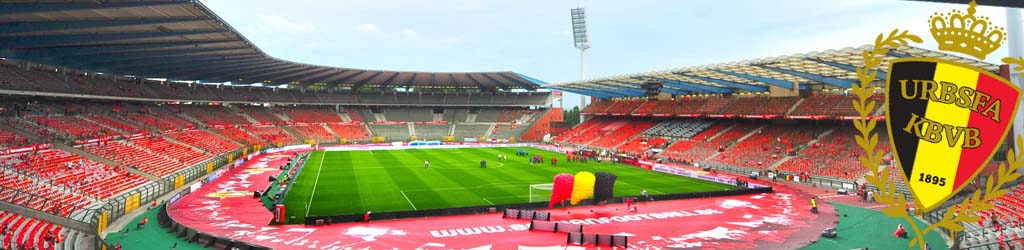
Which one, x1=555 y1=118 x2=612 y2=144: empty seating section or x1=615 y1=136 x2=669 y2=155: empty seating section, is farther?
x1=555 y1=118 x2=612 y2=144: empty seating section

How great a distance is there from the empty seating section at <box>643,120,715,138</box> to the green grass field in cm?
1524

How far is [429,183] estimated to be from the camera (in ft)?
118

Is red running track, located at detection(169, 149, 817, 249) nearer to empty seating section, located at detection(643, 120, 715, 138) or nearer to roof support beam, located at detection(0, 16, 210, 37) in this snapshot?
roof support beam, located at detection(0, 16, 210, 37)

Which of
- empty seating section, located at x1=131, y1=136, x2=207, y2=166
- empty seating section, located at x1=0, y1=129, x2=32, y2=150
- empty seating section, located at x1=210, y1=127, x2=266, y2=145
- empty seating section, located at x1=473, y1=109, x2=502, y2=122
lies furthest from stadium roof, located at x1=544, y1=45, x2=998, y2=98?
empty seating section, located at x1=0, y1=129, x2=32, y2=150

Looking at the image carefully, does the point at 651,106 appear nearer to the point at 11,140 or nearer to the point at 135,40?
the point at 135,40

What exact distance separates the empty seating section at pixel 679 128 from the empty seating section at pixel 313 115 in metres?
47.9

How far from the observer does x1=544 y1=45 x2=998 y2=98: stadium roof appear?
30781 millimetres

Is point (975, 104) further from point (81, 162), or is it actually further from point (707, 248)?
point (81, 162)

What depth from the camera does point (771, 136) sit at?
49.8 meters


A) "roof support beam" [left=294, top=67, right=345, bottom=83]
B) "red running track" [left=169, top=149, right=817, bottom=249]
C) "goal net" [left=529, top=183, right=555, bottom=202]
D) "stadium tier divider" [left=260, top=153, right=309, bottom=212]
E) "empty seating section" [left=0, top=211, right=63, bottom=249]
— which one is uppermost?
"roof support beam" [left=294, top=67, right=345, bottom=83]

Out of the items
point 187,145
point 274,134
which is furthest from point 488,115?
point 187,145

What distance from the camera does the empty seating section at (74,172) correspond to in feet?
84.7

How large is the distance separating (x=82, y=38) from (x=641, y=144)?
50847mm

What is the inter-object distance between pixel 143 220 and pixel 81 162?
11.2 m
